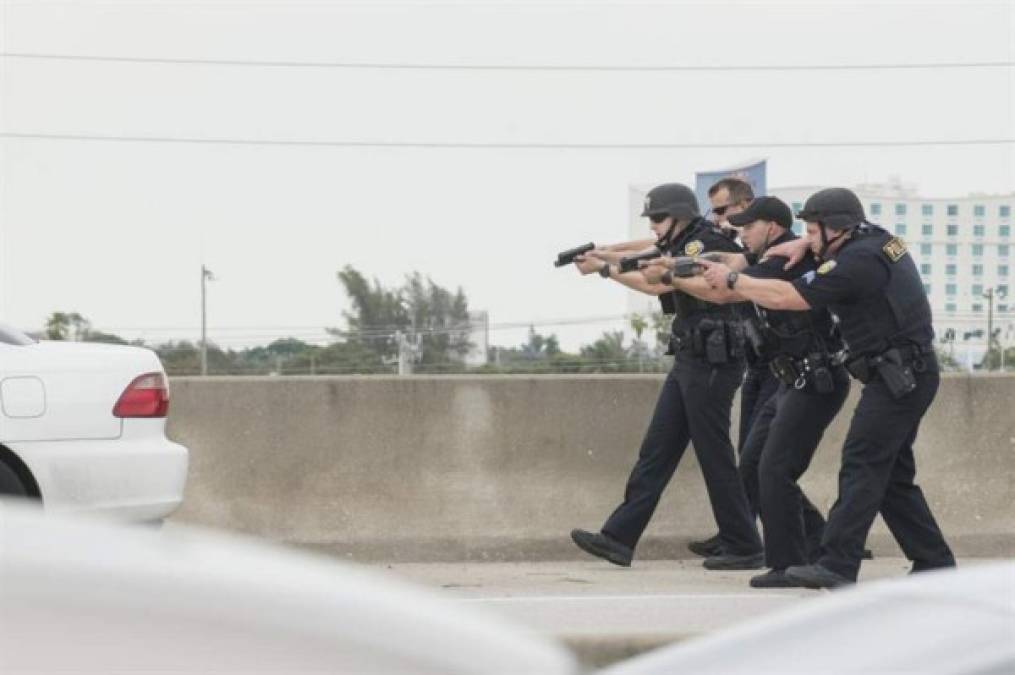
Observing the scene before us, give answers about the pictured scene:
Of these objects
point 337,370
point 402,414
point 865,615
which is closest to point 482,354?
point 337,370

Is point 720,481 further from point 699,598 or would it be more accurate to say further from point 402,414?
point 402,414

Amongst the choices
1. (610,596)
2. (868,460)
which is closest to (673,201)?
(868,460)

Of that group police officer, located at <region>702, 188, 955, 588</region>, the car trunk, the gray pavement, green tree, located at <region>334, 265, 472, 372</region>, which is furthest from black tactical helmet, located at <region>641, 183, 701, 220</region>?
green tree, located at <region>334, 265, 472, 372</region>

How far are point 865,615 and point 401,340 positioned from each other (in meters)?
57.4

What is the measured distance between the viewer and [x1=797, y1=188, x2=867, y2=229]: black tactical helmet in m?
8.00

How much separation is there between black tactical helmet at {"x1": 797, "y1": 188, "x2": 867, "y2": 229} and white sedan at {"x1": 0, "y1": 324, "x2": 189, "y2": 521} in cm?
285

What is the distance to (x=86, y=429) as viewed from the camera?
800cm

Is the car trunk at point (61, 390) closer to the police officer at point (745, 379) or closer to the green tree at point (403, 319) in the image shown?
the police officer at point (745, 379)

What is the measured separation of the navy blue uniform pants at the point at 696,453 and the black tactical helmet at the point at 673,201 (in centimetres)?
68

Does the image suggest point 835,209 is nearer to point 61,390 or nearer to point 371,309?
point 61,390

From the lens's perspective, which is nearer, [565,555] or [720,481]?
[720,481]

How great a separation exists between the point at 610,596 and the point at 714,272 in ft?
4.84

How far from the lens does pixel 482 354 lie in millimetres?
88312

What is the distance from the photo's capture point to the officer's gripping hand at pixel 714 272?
8406 mm
